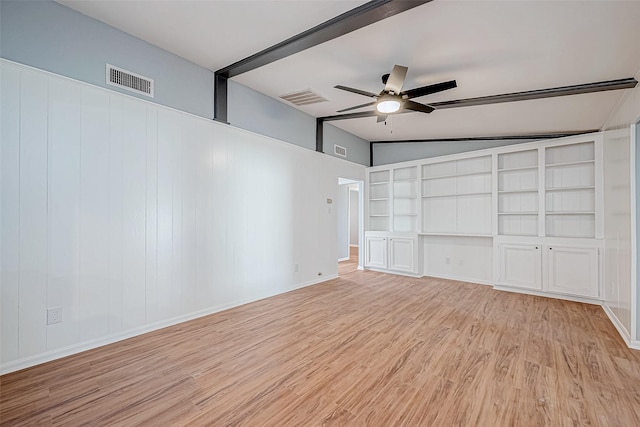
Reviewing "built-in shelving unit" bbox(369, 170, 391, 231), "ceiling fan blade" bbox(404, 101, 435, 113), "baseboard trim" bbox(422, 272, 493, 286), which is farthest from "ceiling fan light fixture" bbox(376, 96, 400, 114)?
"baseboard trim" bbox(422, 272, 493, 286)

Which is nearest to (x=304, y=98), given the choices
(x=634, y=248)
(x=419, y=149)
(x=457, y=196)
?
(x=419, y=149)

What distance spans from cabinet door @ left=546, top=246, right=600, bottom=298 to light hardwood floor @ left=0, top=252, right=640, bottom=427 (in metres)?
0.77

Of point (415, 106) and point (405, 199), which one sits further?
point (405, 199)

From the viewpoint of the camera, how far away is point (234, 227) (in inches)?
156

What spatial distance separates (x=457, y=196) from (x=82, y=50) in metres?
6.01

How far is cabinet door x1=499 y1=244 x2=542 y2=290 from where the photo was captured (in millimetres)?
4625

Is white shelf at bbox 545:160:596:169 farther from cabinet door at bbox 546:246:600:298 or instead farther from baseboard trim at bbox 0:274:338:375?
baseboard trim at bbox 0:274:338:375

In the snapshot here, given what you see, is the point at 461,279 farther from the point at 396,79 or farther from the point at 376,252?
the point at 396,79

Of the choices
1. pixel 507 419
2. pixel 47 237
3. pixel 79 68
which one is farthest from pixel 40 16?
pixel 507 419

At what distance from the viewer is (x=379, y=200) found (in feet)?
22.4

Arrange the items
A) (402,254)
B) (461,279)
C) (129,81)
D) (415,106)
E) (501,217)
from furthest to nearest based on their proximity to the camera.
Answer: (402,254)
(461,279)
(501,217)
(415,106)
(129,81)

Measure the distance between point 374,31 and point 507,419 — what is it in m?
3.22

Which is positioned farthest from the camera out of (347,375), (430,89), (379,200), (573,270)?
(379,200)

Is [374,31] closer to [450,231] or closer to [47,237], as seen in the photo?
[47,237]
